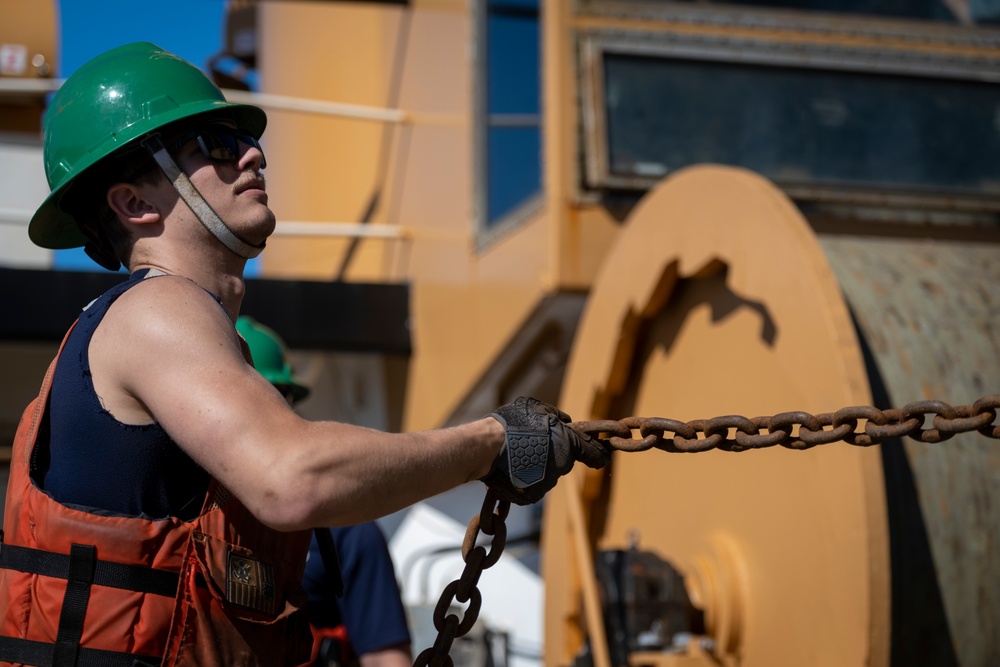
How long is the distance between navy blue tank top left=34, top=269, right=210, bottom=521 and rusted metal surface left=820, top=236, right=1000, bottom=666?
1.90 metres

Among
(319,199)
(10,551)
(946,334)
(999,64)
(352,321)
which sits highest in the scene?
(319,199)

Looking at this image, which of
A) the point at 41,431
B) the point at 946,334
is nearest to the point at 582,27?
the point at 946,334

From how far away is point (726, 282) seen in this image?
356cm

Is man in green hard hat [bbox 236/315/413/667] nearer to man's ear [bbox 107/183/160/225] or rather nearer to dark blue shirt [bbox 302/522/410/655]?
dark blue shirt [bbox 302/522/410/655]

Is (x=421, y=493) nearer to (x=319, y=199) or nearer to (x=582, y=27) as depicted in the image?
(x=582, y=27)

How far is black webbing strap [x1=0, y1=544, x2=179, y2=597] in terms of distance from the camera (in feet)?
5.43

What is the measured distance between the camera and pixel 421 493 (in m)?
1.63

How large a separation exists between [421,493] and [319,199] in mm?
7456

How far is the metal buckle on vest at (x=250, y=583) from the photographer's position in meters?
1.72

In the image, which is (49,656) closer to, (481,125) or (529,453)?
(529,453)

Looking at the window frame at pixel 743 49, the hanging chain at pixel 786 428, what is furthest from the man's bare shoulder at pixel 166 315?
the window frame at pixel 743 49

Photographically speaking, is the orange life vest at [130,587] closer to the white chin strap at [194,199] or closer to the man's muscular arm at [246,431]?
the man's muscular arm at [246,431]

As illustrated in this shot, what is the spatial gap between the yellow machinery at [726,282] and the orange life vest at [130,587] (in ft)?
4.99

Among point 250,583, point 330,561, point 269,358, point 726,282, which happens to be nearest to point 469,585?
point 330,561
